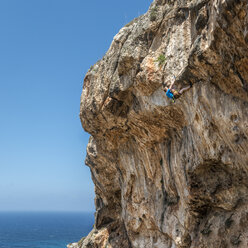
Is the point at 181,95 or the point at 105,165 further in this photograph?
the point at 105,165

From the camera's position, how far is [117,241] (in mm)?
22266

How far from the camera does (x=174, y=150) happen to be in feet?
51.9

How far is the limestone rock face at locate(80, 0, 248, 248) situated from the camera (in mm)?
10484

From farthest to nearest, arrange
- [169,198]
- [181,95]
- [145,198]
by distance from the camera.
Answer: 1. [145,198]
2. [169,198]
3. [181,95]

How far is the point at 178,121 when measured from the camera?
14.8 m

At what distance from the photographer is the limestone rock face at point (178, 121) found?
1048 cm

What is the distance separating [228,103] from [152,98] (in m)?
4.50

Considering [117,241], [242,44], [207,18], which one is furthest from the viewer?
[117,241]

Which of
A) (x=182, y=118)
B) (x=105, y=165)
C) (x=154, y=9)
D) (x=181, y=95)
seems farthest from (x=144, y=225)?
(x=154, y=9)

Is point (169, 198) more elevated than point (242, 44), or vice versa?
point (242, 44)

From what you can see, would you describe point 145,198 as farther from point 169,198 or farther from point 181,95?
point 181,95

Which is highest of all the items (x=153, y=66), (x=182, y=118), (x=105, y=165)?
(x=153, y=66)

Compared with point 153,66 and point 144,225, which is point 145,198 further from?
point 153,66

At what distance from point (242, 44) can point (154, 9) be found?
22.0ft
